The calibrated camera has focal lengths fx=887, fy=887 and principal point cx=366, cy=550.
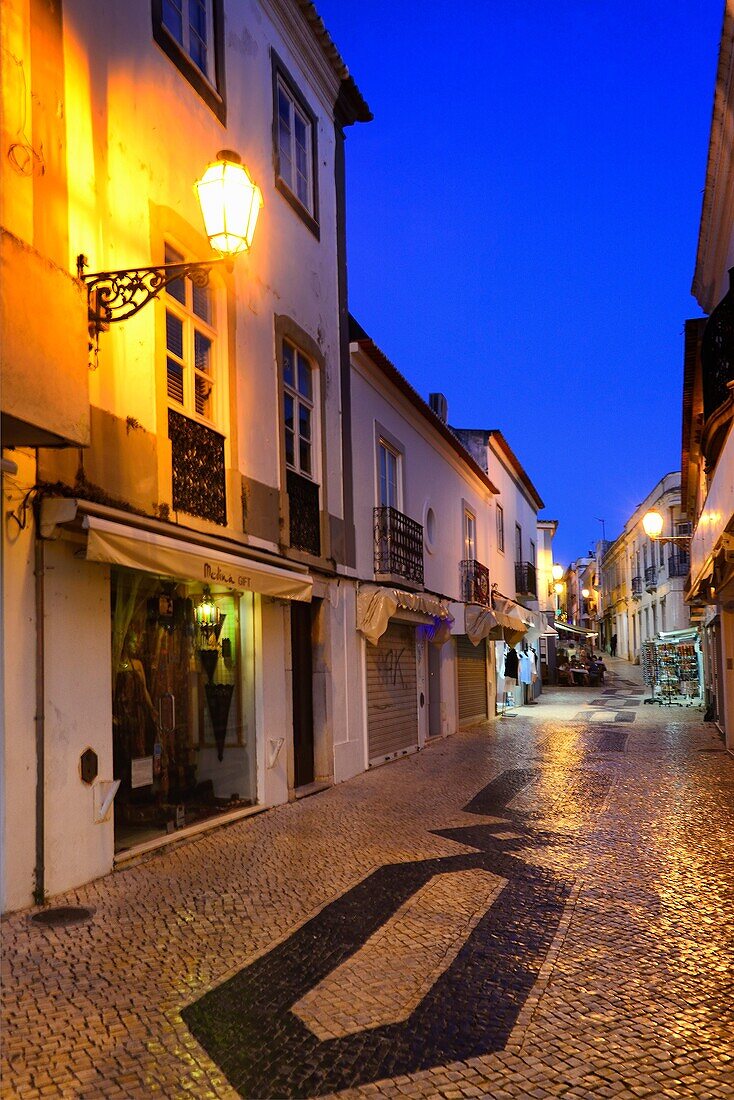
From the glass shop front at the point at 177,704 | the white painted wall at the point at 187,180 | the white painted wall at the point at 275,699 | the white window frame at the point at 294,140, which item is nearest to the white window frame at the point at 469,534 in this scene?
the white painted wall at the point at 187,180

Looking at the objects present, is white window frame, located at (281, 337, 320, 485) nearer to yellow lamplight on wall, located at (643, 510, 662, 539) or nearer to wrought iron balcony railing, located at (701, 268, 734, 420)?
wrought iron balcony railing, located at (701, 268, 734, 420)

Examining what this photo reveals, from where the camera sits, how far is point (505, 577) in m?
28.1

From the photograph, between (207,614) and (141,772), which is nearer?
(141,772)

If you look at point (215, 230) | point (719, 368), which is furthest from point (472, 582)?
point (215, 230)

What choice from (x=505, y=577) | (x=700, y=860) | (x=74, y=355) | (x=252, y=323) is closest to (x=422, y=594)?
(x=252, y=323)

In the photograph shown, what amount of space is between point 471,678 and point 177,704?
47.6 ft

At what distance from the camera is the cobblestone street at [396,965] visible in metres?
3.70

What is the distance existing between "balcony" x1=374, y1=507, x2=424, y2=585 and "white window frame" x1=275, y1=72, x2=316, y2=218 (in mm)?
4857

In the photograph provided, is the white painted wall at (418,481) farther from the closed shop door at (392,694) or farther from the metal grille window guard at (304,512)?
the metal grille window guard at (304,512)

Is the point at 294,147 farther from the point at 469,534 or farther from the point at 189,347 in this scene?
the point at 469,534

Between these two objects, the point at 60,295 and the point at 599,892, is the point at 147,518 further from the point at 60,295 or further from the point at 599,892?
the point at 599,892

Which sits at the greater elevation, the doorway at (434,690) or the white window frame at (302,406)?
the white window frame at (302,406)

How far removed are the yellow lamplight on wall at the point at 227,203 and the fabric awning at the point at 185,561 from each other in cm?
242

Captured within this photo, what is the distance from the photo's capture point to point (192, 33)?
30.6 ft
